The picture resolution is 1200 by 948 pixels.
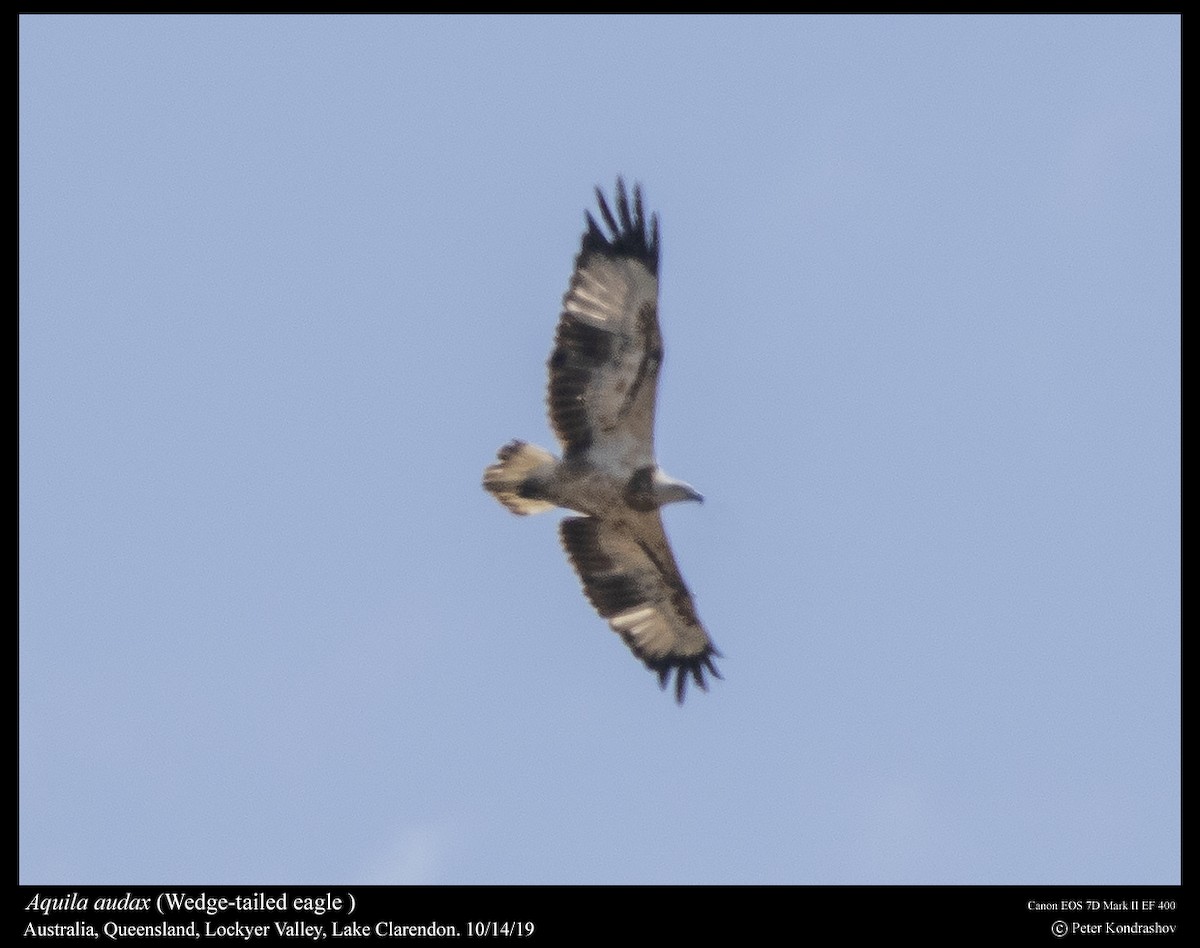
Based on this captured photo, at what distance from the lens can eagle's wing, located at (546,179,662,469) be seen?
13375 millimetres

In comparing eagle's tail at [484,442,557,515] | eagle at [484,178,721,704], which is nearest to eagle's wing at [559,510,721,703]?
eagle at [484,178,721,704]

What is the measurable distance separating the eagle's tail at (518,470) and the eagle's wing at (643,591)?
2.80ft

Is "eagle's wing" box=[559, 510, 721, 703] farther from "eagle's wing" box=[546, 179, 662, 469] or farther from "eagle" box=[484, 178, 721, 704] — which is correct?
"eagle's wing" box=[546, 179, 662, 469]

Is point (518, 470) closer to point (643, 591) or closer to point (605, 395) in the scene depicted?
point (605, 395)

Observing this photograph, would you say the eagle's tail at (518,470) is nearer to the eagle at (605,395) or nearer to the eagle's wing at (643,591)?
the eagle at (605,395)

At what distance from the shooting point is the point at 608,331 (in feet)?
43.9

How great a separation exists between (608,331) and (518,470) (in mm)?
1161

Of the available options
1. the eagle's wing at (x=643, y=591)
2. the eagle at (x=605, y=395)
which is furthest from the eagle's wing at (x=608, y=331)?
the eagle's wing at (x=643, y=591)

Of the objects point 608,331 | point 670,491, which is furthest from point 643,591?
point 608,331

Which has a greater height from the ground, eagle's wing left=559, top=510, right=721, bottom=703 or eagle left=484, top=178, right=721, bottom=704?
eagle left=484, top=178, right=721, bottom=704

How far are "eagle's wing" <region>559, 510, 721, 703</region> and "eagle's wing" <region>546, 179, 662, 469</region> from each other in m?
0.98
